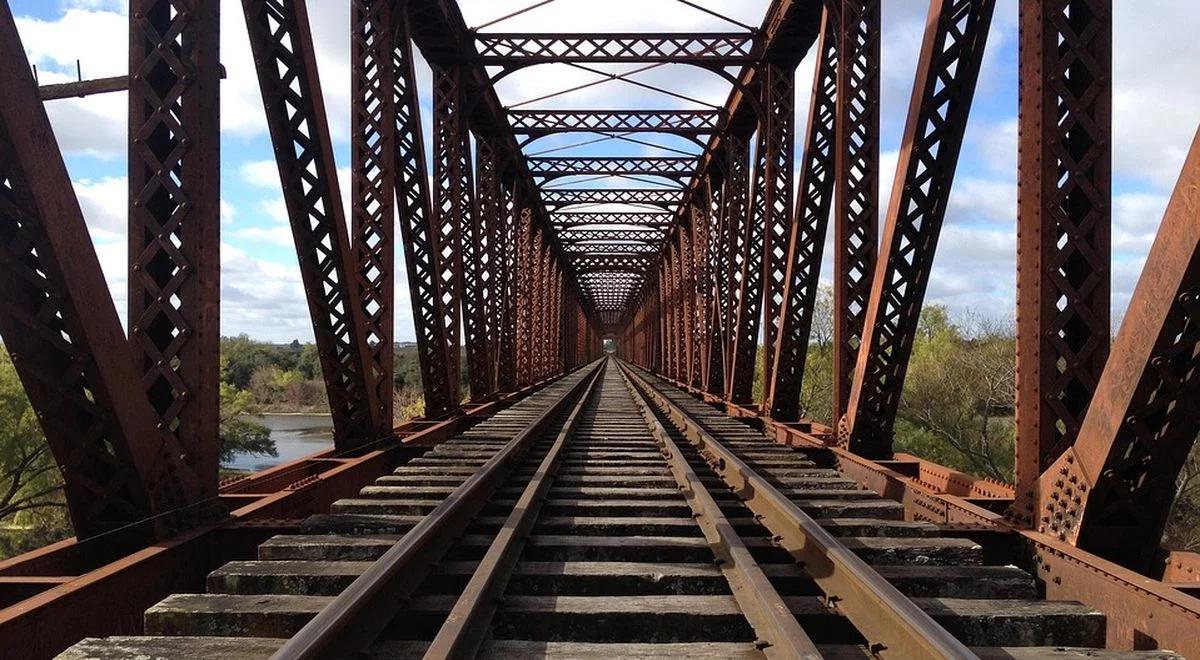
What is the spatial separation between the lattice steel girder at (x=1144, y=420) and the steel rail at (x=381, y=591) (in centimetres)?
323

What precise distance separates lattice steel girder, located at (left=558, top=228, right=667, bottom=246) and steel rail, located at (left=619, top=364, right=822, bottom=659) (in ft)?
98.6

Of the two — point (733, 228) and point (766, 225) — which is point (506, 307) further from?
point (766, 225)

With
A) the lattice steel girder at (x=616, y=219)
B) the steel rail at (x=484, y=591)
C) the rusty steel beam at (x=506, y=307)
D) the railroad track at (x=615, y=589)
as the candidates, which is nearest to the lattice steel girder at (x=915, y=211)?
the railroad track at (x=615, y=589)

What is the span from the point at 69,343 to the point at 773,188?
10.2 m

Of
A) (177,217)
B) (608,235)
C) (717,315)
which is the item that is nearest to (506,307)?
(717,315)

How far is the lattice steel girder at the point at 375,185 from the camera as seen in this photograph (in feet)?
25.5

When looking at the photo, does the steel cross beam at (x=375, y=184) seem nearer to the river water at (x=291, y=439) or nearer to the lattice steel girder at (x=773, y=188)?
A: the lattice steel girder at (x=773, y=188)

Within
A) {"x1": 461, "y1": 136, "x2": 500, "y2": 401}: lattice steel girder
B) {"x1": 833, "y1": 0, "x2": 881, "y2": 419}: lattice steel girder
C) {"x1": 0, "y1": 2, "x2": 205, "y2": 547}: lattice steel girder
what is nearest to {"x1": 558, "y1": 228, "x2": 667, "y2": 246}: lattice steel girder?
{"x1": 461, "y1": 136, "x2": 500, "y2": 401}: lattice steel girder

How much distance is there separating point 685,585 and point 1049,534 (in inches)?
78.3

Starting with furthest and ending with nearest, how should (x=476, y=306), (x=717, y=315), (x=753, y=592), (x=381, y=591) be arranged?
(x=717, y=315) < (x=476, y=306) < (x=753, y=592) < (x=381, y=591)

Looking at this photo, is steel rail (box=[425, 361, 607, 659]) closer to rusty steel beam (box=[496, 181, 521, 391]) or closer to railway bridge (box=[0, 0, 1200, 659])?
railway bridge (box=[0, 0, 1200, 659])

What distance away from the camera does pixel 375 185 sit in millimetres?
8055

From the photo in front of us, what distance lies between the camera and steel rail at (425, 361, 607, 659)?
2.86 metres

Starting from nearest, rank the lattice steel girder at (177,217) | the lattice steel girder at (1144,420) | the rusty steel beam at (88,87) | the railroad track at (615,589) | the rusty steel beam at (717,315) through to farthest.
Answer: the railroad track at (615,589) < the lattice steel girder at (1144,420) < the lattice steel girder at (177,217) < the rusty steel beam at (88,87) < the rusty steel beam at (717,315)
